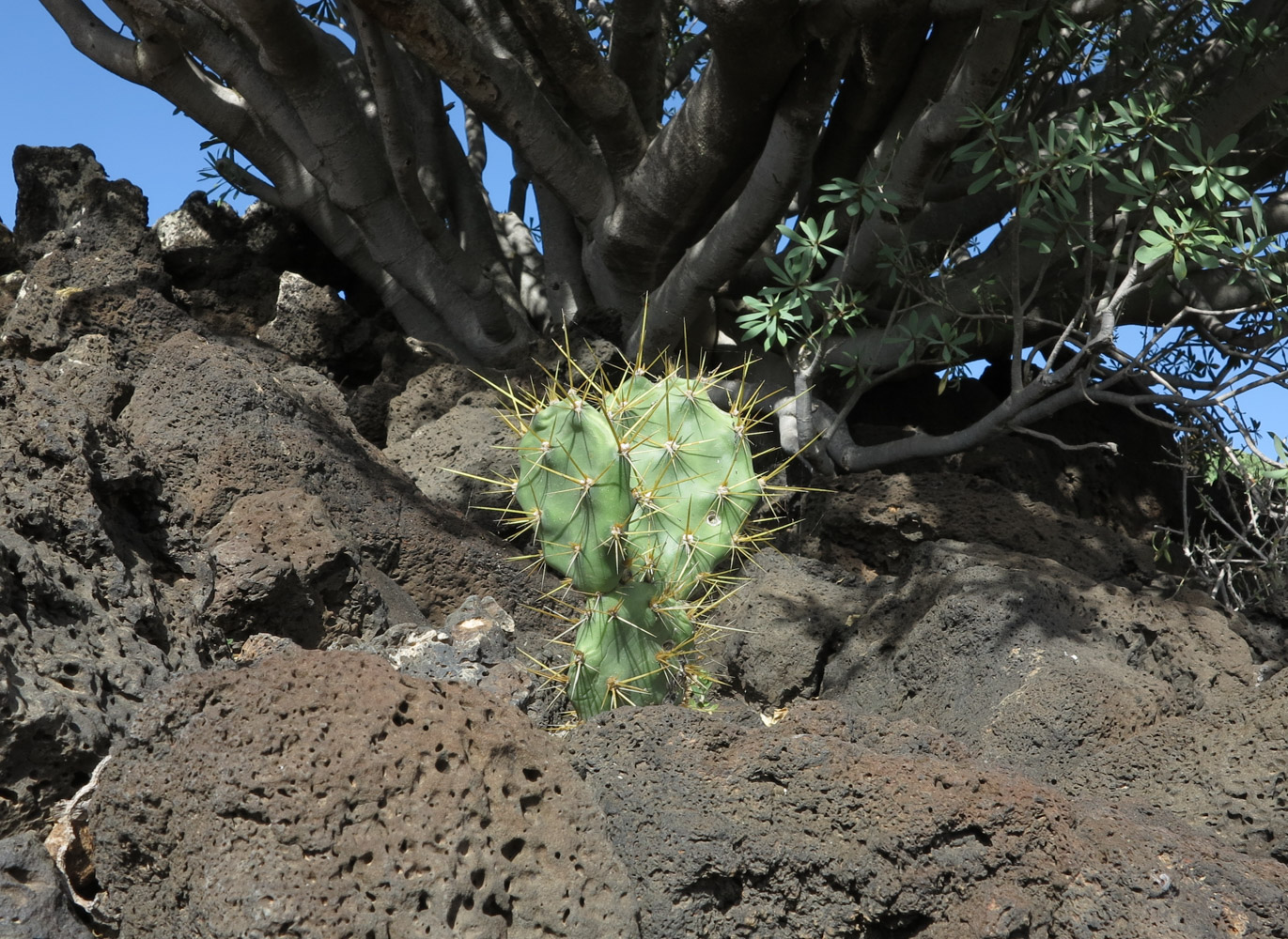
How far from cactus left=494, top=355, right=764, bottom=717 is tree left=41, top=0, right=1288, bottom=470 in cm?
139

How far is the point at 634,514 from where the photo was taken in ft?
12.6

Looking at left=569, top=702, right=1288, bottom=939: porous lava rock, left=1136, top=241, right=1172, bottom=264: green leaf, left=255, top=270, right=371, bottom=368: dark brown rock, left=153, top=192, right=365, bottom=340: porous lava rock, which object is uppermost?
left=153, top=192, right=365, bottom=340: porous lava rock

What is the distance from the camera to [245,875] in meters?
2.16

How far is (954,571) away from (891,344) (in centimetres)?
250

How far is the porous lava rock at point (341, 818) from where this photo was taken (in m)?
2.15

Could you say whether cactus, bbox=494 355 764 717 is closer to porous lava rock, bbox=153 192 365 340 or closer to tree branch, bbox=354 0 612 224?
tree branch, bbox=354 0 612 224

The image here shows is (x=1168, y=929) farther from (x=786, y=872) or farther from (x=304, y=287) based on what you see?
(x=304, y=287)

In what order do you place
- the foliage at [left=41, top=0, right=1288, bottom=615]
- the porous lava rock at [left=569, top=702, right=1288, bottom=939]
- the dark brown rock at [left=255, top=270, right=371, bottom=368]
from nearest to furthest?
the porous lava rock at [left=569, top=702, right=1288, bottom=939] < the foliage at [left=41, top=0, right=1288, bottom=615] < the dark brown rock at [left=255, top=270, right=371, bottom=368]

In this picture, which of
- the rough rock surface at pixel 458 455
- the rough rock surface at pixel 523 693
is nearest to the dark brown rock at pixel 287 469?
the rough rock surface at pixel 523 693

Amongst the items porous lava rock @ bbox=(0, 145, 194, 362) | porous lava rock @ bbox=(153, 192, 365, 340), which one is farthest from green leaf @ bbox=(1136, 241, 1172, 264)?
porous lava rock @ bbox=(153, 192, 365, 340)

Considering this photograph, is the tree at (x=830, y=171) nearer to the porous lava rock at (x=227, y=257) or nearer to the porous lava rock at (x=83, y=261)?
the porous lava rock at (x=227, y=257)

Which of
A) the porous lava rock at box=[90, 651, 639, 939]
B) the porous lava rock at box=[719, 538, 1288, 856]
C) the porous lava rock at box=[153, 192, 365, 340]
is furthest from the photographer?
the porous lava rock at box=[153, 192, 365, 340]

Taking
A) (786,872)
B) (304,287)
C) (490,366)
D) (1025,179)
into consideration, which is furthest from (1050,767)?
(304,287)

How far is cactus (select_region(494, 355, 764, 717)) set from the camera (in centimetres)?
364
